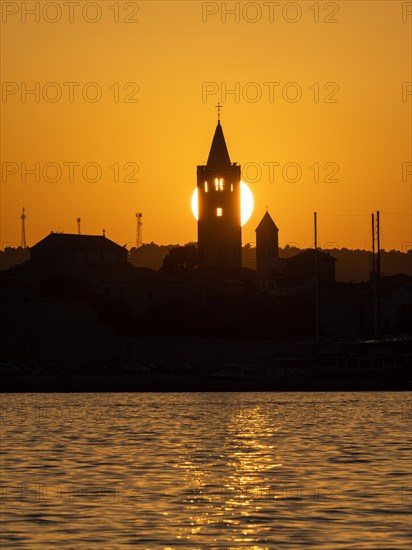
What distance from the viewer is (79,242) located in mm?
164625

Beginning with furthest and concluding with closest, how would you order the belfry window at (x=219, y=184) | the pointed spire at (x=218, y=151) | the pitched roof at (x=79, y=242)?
the belfry window at (x=219, y=184) < the pointed spire at (x=218, y=151) < the pitched roof at (x=79, y=242)

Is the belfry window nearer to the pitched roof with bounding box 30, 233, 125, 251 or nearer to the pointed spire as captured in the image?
the pointed spire

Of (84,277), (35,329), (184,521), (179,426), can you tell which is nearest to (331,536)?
(184,521)

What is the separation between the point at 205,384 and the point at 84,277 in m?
50.4

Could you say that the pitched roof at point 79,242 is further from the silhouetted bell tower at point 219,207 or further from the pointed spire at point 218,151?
the pointed spire at point 218,151

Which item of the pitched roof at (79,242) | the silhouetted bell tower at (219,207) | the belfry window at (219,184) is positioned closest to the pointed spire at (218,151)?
the silhouetted bell tower at (219,207)

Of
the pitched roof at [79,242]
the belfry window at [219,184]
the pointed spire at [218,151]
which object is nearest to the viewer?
the pitched roof at [79,242]

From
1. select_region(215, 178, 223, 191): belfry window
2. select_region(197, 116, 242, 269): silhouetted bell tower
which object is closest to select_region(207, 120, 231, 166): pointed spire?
select_region(197, 116, 242, 269): silhouetted bell tower

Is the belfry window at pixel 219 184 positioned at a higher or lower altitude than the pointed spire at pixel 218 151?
lower

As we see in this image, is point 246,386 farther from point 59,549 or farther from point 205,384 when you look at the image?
point 59,549

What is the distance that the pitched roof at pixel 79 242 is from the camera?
513 ft

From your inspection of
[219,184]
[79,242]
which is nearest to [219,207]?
[219,184]

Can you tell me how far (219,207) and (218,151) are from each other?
762 cm

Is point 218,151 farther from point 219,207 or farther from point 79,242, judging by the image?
point 79,242
